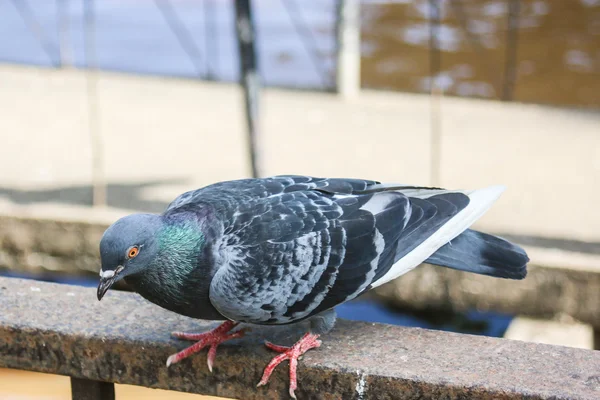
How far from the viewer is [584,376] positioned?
254 cm

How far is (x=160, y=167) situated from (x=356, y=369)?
497 centimetres

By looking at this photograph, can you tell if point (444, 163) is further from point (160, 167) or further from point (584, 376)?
point (584, 376)

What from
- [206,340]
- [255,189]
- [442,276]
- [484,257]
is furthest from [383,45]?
[206,340]

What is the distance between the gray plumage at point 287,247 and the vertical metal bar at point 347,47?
6018mm

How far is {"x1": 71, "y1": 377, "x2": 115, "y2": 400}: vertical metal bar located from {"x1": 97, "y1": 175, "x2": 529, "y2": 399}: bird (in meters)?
0.30

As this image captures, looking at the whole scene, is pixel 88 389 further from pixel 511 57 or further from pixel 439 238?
pixel 511 57

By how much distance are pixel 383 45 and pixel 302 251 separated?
28.8ft

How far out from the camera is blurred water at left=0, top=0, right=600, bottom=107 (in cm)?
1013

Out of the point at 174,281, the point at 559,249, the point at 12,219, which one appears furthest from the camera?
the point at 12,219

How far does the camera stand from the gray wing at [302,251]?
2.62m

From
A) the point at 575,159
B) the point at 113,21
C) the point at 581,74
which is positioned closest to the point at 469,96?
the point at 581,74

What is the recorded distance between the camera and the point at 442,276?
5266mm

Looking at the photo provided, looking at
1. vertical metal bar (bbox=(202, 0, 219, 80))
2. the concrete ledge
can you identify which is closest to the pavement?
vertical metal bar (bbox=(202, 0, 219, 80))

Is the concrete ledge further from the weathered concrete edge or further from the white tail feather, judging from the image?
the weathered concrete edge
